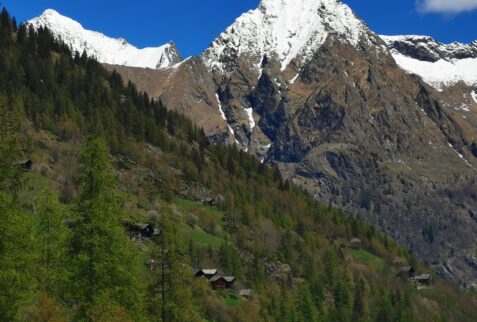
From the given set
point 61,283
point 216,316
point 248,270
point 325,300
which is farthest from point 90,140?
point 325,300

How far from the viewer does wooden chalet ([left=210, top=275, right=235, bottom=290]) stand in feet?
466

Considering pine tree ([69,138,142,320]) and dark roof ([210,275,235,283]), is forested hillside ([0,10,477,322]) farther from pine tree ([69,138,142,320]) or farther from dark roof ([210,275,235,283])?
dark roof ([210,275,235,283])

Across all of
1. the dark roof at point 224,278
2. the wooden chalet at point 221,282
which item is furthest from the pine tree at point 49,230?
the dark roof at point 224,278

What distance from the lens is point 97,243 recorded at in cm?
4109

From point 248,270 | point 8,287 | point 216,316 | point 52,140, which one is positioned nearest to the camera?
point 8,287

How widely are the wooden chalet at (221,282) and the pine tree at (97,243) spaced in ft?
327

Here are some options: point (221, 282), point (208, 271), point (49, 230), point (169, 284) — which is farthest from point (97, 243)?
point (221, 282)

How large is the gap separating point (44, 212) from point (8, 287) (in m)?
26.1

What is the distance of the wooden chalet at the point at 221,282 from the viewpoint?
14211 centimetres

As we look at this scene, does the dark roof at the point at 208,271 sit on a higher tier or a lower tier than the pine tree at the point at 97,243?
lower

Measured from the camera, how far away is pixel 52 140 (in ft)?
580

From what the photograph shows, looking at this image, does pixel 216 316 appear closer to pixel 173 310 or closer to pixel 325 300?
pixel 325 300

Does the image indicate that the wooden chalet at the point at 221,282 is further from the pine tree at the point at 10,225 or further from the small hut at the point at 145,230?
the pine tree at the point at 10,225

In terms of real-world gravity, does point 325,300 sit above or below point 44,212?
below
